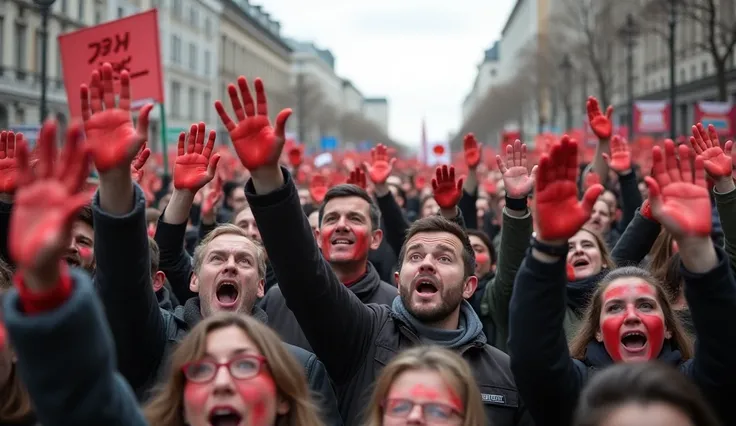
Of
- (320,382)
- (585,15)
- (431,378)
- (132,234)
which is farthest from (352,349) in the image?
(585,15)

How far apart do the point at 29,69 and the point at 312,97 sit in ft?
123

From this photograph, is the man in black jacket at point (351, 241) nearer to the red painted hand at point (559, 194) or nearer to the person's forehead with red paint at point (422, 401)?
the person's forehead with red paint at point (422, 401)

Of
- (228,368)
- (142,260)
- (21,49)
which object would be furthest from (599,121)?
A: (21,49)

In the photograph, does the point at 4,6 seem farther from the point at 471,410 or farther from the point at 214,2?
the point at 471,410

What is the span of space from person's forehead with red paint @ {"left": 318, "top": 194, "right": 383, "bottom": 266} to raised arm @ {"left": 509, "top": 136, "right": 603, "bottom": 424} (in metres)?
2.35

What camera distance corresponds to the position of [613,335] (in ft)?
12.8

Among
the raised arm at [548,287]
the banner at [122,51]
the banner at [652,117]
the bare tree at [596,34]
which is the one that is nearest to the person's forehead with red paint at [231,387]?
the raised arm at [548,287]

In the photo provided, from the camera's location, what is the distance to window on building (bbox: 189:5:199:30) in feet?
219

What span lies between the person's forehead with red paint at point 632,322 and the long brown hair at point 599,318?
3 centimetres

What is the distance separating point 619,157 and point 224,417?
4448 mm

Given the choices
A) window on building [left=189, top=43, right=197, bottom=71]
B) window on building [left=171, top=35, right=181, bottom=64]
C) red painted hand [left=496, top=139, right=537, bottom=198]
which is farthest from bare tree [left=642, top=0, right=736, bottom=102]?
window on building [left=189, top=43, right=197, bottom=71]

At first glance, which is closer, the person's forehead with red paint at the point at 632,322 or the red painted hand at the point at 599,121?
the person's forehead with red paint at the point at 632,322

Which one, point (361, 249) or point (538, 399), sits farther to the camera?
point (361, 249)

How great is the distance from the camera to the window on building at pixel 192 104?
69312 millimetres
